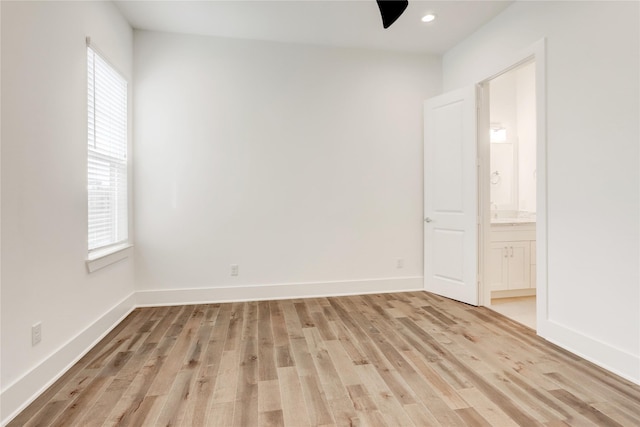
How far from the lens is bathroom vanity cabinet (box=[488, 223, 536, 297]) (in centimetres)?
385

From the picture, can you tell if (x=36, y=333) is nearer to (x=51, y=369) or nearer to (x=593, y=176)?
(x=51, y=369)

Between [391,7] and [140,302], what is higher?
[391,7]

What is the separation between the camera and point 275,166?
3865 millimetres

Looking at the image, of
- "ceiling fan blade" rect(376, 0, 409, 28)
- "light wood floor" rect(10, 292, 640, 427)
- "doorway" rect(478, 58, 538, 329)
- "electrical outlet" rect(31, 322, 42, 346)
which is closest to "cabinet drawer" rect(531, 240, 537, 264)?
"doorway" rect(478, 58, 538, 329)

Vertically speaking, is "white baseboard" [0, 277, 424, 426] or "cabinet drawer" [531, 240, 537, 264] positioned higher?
"cabinet drawer" [531, 240, 537, 264]

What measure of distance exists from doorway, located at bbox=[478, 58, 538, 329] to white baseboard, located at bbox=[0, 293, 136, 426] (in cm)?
380

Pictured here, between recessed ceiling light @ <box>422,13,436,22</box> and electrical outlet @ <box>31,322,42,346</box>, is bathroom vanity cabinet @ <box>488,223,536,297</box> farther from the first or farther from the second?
electrical outlet @ <box>31,322,42,346</box>

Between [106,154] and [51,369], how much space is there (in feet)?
5.68

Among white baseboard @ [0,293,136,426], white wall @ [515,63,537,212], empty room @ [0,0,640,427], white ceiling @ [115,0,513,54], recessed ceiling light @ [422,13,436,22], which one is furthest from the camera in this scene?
white wall @ [515,63,537,212]

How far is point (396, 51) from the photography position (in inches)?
162

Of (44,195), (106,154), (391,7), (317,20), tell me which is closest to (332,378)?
(44,195)

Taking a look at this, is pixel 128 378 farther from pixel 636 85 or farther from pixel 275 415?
pixel 636 85

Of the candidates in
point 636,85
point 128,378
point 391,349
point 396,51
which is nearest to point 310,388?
point 391,349

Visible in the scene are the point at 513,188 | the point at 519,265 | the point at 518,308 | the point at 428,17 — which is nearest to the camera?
the point at 428,17
